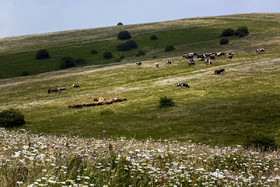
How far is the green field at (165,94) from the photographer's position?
997 inches

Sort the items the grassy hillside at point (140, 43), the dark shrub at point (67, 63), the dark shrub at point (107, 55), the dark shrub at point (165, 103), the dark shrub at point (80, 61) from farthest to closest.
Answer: the dark shrub at point (107, 55) → the dark shrub at point (80, 61) → the dark shrub at point (67, 63) → the grassy hillside at point (140, 43) → the dark shrub at point (165, 103)

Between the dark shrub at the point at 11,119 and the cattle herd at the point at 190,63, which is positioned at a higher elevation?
the cattle herd at the point at 190,63

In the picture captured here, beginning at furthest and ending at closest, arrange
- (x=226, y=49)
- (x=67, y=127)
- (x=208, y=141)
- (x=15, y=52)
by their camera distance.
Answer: (x=15, y=52) < (x=226, y=49) < (x=67, y=127) < (x=208, y=141)

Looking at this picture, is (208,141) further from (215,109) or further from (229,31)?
(229,31)

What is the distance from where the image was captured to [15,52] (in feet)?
385

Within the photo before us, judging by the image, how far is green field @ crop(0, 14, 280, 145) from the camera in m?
25.3

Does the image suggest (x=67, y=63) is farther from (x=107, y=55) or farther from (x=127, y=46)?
(x=127, y=46)

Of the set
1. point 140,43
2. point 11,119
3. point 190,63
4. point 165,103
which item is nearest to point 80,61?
point 140,43

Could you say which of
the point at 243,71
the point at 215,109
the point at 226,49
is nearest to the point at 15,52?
the point at 226,49

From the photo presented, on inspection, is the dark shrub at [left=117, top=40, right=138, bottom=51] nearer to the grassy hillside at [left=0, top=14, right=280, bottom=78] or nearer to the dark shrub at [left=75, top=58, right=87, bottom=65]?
the grassy hillside at [left=0, top=14, right=280, bottom=78]

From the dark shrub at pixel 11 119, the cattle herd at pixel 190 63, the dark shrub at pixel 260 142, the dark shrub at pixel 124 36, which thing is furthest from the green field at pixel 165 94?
the dark shrub at pixel 124 36

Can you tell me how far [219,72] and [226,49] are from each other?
28.8 m

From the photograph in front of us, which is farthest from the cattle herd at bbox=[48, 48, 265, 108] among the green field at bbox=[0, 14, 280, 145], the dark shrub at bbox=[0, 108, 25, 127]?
the dark shrub at bbox=[0, 108, 25, 127]

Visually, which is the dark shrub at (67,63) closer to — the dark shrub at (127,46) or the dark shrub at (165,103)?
the dark shrub at (127,46)
